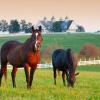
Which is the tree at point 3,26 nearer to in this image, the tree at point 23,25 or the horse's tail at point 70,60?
the tree at point 23,25

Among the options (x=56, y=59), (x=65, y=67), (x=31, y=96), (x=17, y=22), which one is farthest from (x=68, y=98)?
(x=17, y=22)

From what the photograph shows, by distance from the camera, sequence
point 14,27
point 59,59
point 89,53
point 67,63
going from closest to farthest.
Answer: point 67,63 < point 59,59 < point 89,53 < point 14,27

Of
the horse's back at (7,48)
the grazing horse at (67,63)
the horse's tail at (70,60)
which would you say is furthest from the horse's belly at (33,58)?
the horse's tail at (70,60)

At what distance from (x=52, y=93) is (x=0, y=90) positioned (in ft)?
5.68

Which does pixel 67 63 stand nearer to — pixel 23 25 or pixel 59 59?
pixel 59 59

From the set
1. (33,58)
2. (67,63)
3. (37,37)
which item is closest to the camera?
(37,37)

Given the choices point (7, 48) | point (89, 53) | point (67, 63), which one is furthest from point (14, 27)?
point (7, 48)

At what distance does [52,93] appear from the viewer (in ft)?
44.6

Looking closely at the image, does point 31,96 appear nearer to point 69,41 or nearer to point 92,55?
point 92,55

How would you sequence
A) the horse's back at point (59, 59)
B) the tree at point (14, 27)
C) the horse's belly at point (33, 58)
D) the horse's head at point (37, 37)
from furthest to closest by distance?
the tree at point (14, 27) < the horse's back at point (59, 59) < the horse's belly at point (33, 58) < the horse's head at point (37, 37)

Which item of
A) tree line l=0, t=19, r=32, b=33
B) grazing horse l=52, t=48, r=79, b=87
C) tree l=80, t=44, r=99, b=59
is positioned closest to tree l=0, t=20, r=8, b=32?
tree line l=0, t=19, r=32, b=33

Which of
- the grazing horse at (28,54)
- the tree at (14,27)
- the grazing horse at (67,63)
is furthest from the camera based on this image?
the tree at (14,27)

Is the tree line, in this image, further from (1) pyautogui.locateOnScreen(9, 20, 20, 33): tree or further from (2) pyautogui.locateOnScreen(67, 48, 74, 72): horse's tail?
(2) pyautogui.locateOnScreen(67, 48, 74, 72): horse's tail

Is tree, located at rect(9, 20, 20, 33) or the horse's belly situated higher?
the horse's belly
